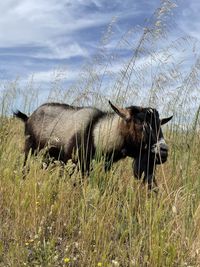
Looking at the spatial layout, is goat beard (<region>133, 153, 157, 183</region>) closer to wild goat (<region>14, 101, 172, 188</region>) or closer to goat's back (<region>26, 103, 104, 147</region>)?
wild goat (<region>14, 101, 172, 188</region>)

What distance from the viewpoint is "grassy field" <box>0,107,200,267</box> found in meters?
3.51

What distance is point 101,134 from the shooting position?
6.05 metres

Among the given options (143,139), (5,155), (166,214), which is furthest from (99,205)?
(5,155)

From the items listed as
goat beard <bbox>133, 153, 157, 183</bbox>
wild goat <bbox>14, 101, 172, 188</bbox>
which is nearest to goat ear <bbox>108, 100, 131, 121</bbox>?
wild goat <bbox>14, 101, 172, 188</bbox>

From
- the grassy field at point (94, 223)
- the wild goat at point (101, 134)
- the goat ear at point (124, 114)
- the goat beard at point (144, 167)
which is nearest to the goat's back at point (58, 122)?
the wild goat at point (101, 134)

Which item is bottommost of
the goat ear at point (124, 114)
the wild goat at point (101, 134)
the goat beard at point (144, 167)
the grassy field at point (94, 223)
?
the grassy field at point (94, 223)

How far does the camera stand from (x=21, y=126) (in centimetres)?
923

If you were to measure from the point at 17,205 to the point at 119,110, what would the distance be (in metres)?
2.14

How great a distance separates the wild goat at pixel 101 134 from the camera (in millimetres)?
5488

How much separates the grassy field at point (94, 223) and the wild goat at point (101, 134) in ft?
1.75

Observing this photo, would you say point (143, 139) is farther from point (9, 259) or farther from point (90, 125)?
point (9, 259)

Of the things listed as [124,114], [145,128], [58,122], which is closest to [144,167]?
[145,128]

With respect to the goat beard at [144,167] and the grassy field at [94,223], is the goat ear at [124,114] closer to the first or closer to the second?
the goat beard at [144,167]

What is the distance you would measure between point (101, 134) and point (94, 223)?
7.38 ft
